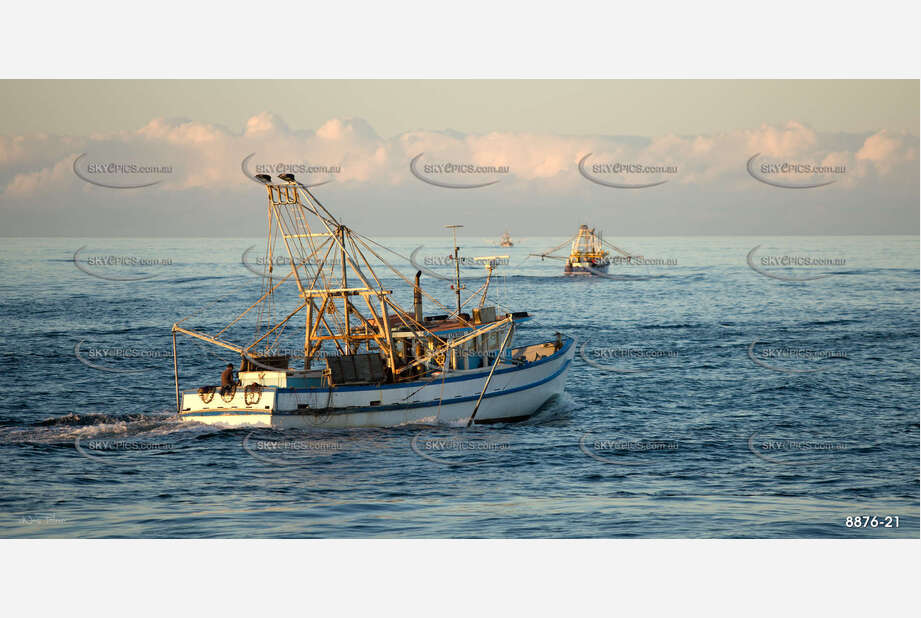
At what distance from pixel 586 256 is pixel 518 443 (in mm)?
73636

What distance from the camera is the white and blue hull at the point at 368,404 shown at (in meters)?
30.0

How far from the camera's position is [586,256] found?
102062 millimetres

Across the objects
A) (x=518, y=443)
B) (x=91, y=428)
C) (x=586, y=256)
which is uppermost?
(x=586, y=256)

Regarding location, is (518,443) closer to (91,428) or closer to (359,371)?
(359,371)

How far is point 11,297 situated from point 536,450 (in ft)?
137

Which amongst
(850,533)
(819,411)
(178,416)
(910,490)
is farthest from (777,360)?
(178,416)

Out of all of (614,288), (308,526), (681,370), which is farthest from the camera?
(614,288)

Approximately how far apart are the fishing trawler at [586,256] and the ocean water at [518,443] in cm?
3629

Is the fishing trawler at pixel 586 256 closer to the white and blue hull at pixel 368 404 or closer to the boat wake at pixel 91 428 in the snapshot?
the white and blue hull at pixel 368 404

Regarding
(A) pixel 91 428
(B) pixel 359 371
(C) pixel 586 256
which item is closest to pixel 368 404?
(B) pixel 359 371

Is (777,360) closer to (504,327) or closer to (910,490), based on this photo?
(504,327)

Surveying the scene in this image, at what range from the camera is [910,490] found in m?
25.9

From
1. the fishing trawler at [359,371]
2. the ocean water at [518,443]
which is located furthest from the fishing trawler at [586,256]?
the fishing trawler at [359,371]

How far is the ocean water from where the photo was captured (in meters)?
23.1
